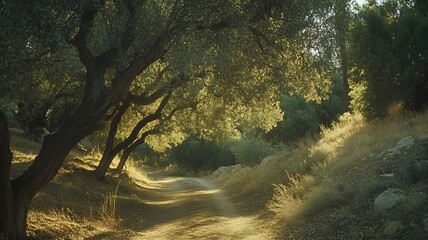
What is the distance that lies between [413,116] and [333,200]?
9.72 metres

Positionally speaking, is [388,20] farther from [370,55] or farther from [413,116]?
[413,116]

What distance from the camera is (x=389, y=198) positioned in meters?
9.10

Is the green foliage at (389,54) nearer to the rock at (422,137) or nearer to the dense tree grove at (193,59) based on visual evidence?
the dense tree grove at (193,59)

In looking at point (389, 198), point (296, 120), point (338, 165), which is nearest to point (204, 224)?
point (338, 165)

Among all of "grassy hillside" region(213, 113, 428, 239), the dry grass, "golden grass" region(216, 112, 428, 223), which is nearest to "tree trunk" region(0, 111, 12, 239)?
the dry grass

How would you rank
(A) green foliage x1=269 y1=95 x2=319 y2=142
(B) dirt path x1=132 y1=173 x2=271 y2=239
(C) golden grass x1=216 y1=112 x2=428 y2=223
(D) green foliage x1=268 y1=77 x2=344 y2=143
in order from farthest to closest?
(A) green foliage x1=269 y1=95 x2=319 y2=142 → (D) green foliage x1=268 y1=77 x2=344 y2=143 → (B) dirt path x1=132 y1=173 x2=271 y2=239 → (C) golden grass x1=216 y1=112 x2=428 y2=223

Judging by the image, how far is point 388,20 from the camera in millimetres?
22844

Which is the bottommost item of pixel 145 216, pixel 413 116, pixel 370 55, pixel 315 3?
pixel 145 216

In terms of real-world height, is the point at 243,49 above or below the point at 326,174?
above

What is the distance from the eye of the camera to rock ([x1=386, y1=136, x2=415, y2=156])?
1307cm

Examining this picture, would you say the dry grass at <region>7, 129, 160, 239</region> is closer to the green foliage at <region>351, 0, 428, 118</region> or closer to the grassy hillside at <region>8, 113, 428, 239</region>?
the grassy hillside at <region>8, 113, 428, 239</region>

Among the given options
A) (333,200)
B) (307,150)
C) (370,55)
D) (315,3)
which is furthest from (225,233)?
(370,55)

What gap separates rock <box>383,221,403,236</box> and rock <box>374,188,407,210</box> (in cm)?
91

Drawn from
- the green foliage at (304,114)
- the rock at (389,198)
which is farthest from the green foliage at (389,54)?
the green foliage at (304,114)
